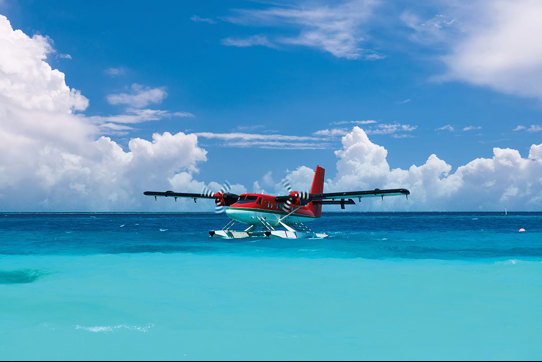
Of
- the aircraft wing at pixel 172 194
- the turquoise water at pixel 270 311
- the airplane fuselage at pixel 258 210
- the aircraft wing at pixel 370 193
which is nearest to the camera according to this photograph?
the turquoise water at pixel 270 311

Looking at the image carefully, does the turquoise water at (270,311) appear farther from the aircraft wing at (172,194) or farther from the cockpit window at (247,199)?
the aircraft wing at (172,194)

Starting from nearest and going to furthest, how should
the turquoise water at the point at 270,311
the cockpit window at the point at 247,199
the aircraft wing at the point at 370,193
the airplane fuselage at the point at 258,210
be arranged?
the turquoise water at the point at 270,311 → the aircraft wing at the point at 370,193 → the airplane fuselage at the point at 258,210 → the cockpit window at the point at 247,199

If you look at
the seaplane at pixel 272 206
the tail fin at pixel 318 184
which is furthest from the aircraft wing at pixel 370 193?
the tail fin at pixel 318 184

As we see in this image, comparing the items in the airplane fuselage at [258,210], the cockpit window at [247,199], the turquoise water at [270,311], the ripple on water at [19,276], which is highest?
the cockpit window at [247,199]

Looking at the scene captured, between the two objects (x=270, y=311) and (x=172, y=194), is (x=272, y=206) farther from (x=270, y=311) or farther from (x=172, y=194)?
(x=270, y=311)

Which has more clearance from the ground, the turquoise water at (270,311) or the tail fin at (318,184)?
the tail fin at (318,184)

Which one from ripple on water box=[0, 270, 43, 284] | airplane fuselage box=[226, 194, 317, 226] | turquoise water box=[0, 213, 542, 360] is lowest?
ripple on water box=[0, 270, 43, 284]

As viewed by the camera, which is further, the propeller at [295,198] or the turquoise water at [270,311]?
the propeller at [295,198]

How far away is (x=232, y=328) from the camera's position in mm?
8469

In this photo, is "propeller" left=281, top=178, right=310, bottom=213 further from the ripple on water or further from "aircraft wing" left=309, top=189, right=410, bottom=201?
the ripple on water

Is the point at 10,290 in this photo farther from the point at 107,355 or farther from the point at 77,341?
the point at 107,355

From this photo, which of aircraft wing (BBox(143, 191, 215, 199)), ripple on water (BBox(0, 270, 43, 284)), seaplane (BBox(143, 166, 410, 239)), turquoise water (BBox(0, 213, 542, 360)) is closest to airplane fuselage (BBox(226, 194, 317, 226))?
seaplane (BBox(143, 166, 410, 239))

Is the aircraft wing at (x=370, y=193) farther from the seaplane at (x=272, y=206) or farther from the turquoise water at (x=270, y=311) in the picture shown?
the turquoise water at (x=270, y=311)

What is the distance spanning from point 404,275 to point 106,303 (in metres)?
10.4
